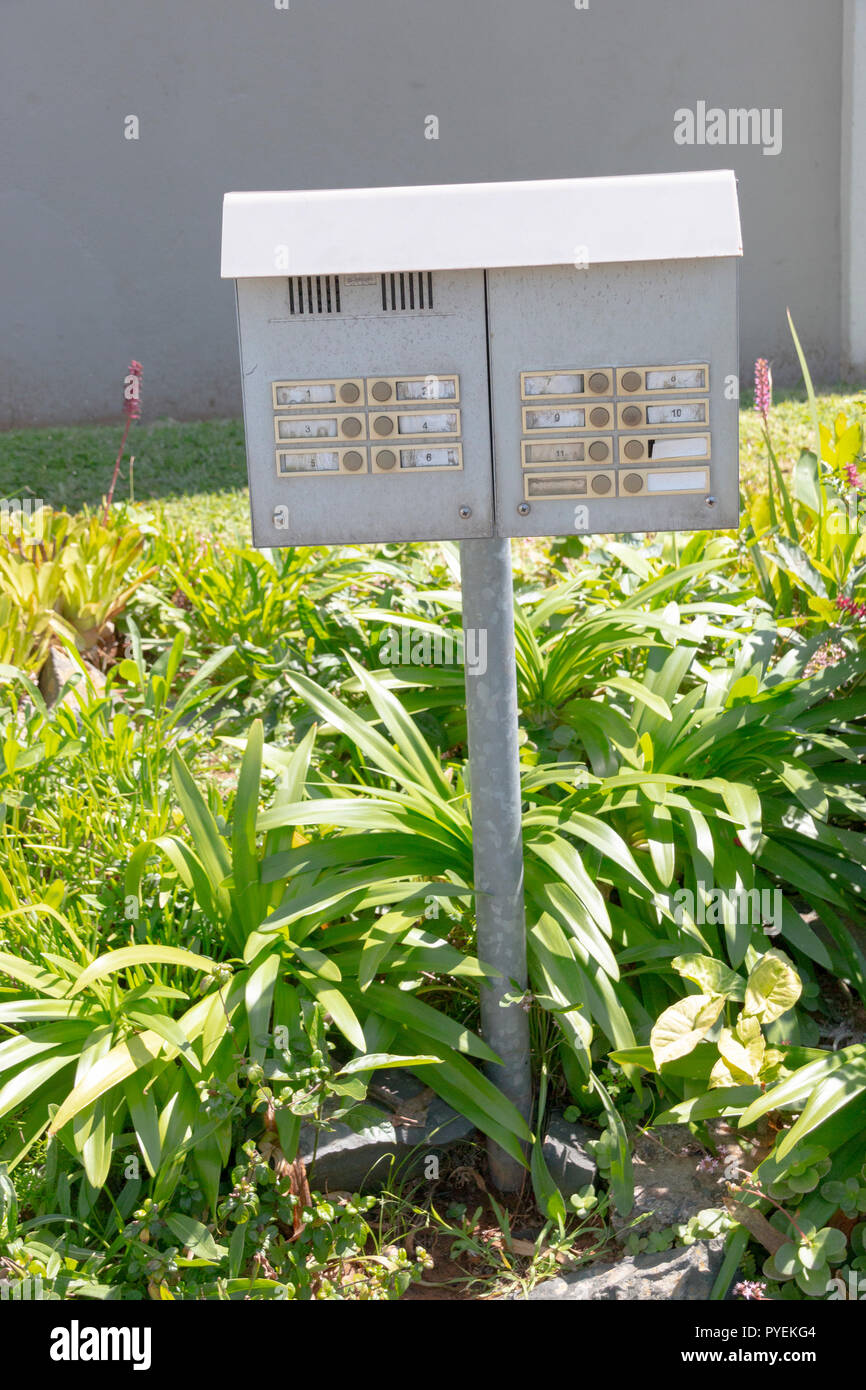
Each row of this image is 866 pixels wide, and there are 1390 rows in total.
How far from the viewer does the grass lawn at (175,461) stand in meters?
5.91

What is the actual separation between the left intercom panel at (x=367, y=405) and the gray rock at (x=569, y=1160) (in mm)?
1220

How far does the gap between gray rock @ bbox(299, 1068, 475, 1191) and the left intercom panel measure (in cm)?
114

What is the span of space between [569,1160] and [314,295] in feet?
5.44

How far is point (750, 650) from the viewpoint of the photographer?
3191 millimetres

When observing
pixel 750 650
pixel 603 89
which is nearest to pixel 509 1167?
pixel 750 650

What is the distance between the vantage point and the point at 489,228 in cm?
183

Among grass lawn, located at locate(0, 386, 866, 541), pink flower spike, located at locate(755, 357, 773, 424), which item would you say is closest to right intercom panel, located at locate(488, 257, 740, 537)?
pink flower spike, located at locate(755, 357, 773, 424)

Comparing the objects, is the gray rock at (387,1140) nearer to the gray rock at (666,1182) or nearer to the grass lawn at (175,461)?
the gray rock at (666,1182)

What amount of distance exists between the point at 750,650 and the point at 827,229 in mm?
6560
